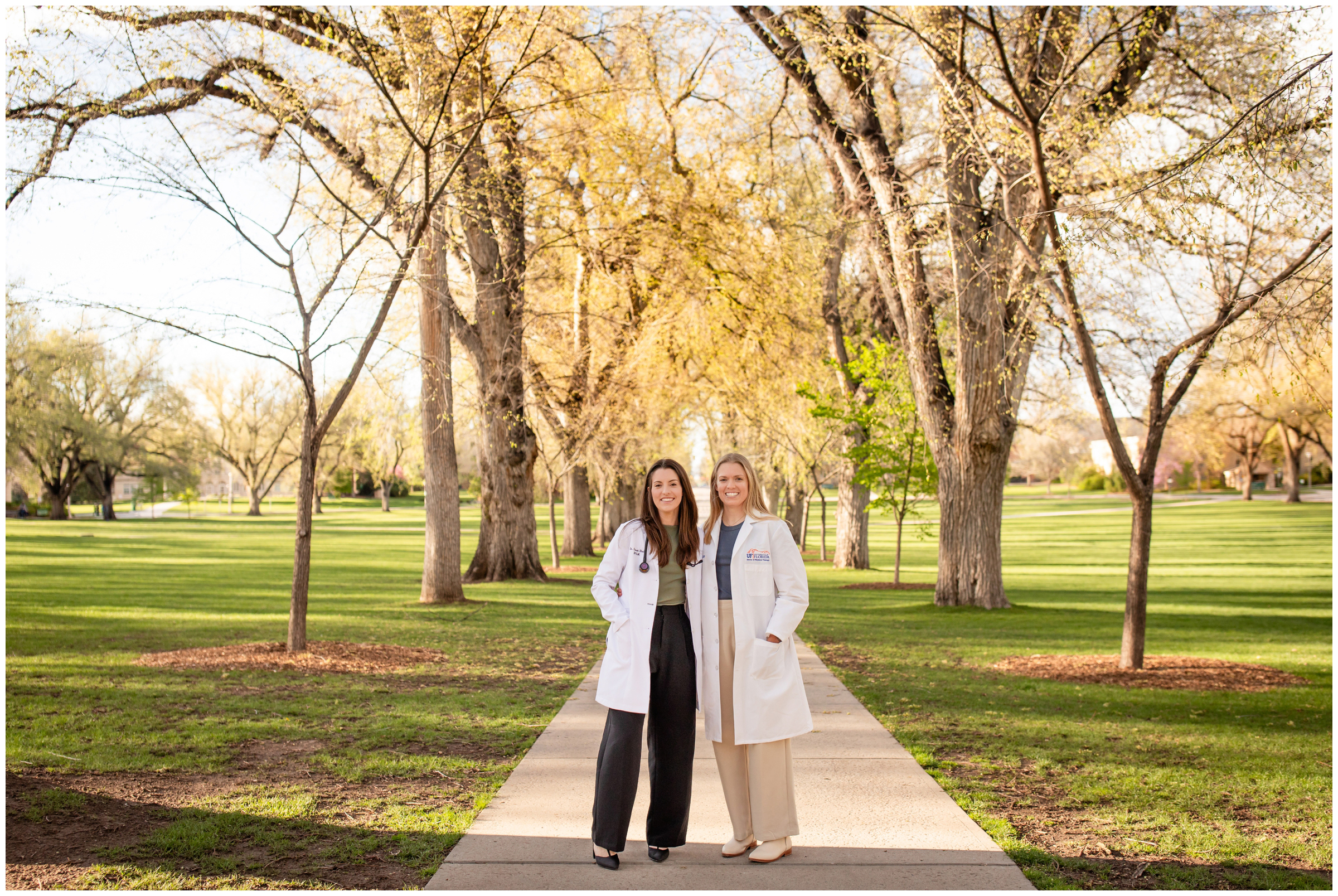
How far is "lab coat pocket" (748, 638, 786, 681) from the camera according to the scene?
4.64 meters

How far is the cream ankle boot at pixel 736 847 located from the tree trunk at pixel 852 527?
71.7ft

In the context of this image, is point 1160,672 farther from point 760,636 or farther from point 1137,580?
point 760,636

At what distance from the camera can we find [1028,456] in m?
103

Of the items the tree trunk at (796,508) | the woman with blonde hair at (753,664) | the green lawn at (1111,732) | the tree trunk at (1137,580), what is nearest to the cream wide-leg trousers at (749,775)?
the woman with blonde hair at (753,664)

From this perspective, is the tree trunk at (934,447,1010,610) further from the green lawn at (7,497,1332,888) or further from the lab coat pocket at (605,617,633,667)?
the lab coat pocket at (605,617,633,667)

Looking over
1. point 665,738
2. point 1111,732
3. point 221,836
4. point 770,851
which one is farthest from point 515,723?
point 1111,732

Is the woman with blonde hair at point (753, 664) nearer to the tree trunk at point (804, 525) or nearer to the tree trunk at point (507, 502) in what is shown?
the tree trunk at point (507, 502)

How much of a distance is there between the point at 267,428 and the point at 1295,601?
62.0 meters

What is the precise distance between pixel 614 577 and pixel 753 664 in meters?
0.77

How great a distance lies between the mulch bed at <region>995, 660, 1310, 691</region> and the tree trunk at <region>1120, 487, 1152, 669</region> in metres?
0.22

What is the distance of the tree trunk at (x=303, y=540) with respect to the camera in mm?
10023

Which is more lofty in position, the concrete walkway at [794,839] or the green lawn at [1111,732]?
the concrete walkway at [794,839]

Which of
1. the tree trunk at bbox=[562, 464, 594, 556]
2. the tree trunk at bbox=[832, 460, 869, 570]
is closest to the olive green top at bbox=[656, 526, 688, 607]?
the tree trunk at bbox=[832, 460, 869, 570]

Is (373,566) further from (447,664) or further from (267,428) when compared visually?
(267,428)
